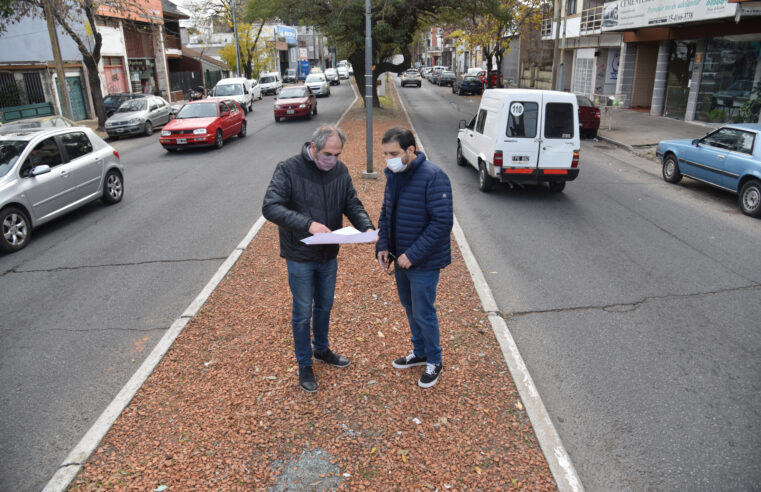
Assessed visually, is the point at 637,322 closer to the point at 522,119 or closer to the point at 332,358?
the point at 332,358

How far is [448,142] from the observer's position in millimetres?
19094

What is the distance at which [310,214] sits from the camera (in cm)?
422

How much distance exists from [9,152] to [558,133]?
9.73 metres

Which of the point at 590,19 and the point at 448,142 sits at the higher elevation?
the point at 590,19

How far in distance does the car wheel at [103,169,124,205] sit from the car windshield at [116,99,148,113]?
14.0 meters

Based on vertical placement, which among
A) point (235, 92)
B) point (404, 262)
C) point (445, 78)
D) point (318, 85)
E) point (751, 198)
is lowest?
point (751, 198)

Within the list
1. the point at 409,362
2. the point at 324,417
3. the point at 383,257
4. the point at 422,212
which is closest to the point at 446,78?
the point at 409,362

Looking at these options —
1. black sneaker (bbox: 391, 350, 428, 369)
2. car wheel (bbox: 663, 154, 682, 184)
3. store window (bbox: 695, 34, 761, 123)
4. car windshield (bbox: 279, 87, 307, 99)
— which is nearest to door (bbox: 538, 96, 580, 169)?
car wheel (bbox: 663, 154, 682, 184)

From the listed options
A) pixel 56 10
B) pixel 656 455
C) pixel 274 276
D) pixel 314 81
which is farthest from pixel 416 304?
pixel 314 81

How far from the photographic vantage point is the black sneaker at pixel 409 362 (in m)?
4.84

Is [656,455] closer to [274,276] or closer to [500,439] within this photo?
[500,439]

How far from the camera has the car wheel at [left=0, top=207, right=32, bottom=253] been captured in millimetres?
8375

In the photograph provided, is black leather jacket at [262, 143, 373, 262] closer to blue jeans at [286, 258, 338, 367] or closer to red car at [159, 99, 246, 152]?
blue jeans at [286, 258, 338, 367]

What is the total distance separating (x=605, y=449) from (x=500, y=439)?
0.75 m
